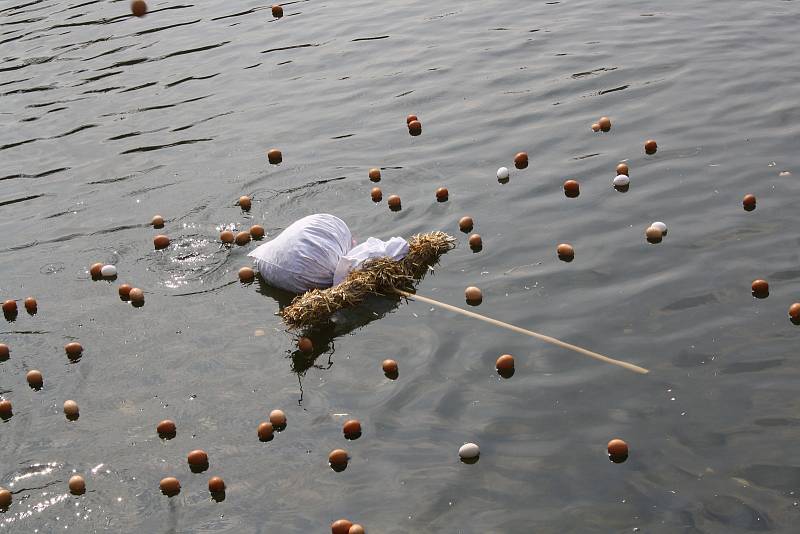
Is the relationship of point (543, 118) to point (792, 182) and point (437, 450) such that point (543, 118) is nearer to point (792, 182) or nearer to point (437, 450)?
point (792, 182)

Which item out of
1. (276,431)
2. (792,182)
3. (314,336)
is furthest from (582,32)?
(276,431)

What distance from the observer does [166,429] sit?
323 inches

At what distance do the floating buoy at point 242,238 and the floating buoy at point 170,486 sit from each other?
381 centimetres

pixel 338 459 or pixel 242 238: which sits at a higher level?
pixel 242 238

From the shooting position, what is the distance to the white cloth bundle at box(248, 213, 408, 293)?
9.74m

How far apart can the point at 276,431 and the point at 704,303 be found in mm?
3818

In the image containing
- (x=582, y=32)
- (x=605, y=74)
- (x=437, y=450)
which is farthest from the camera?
(x=582, y=32)

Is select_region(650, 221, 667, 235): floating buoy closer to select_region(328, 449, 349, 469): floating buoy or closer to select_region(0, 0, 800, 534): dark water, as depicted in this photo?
select_region(0, 0, 800, 534): dark water

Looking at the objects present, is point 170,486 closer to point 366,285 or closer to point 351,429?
point 351,429

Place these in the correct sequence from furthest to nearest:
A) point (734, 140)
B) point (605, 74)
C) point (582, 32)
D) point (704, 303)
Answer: point (582, 32)
point (605, 74)
point (734, 140)
point (704, 303)

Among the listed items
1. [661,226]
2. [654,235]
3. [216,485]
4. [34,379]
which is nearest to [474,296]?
[654,235]

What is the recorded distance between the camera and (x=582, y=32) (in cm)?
1553

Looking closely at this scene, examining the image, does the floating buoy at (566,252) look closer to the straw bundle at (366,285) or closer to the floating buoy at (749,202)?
the straw bundle at (366,285)

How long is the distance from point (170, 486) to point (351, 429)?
4.62 feet
